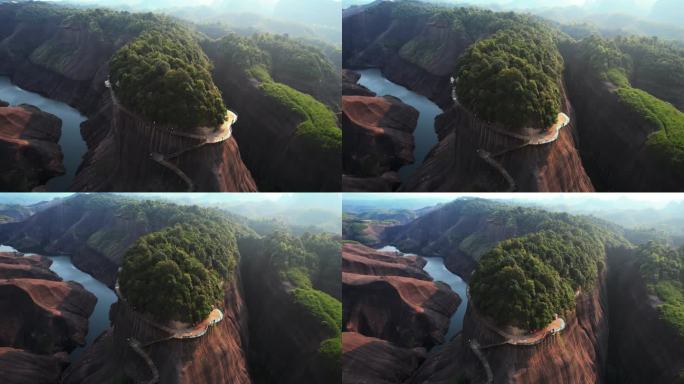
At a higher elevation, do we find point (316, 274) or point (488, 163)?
Answer: point (488, 163)

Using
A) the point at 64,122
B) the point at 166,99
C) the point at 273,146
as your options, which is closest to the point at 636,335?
the point at 273,146

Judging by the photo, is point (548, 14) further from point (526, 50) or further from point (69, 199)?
point (69, 199)

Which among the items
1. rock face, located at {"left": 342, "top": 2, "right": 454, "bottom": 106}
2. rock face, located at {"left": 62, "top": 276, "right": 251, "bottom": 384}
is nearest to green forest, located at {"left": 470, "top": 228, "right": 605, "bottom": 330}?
rock face, located at {"left": 342, "top": 2, "right": 454, "bottom": 106}

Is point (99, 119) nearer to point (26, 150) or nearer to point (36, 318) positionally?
point (26, 150)

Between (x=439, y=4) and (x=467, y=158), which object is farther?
(x=439, y=4)

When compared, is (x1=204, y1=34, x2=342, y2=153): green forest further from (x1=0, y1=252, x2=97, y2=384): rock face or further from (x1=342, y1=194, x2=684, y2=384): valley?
(x1=0, y1=252, x2=97, y2=384): rock face

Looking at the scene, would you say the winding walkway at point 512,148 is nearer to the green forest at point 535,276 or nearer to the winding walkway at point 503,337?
the green forest at point 535,276

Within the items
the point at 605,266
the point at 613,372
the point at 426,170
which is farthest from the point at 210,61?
the point at 613,372
